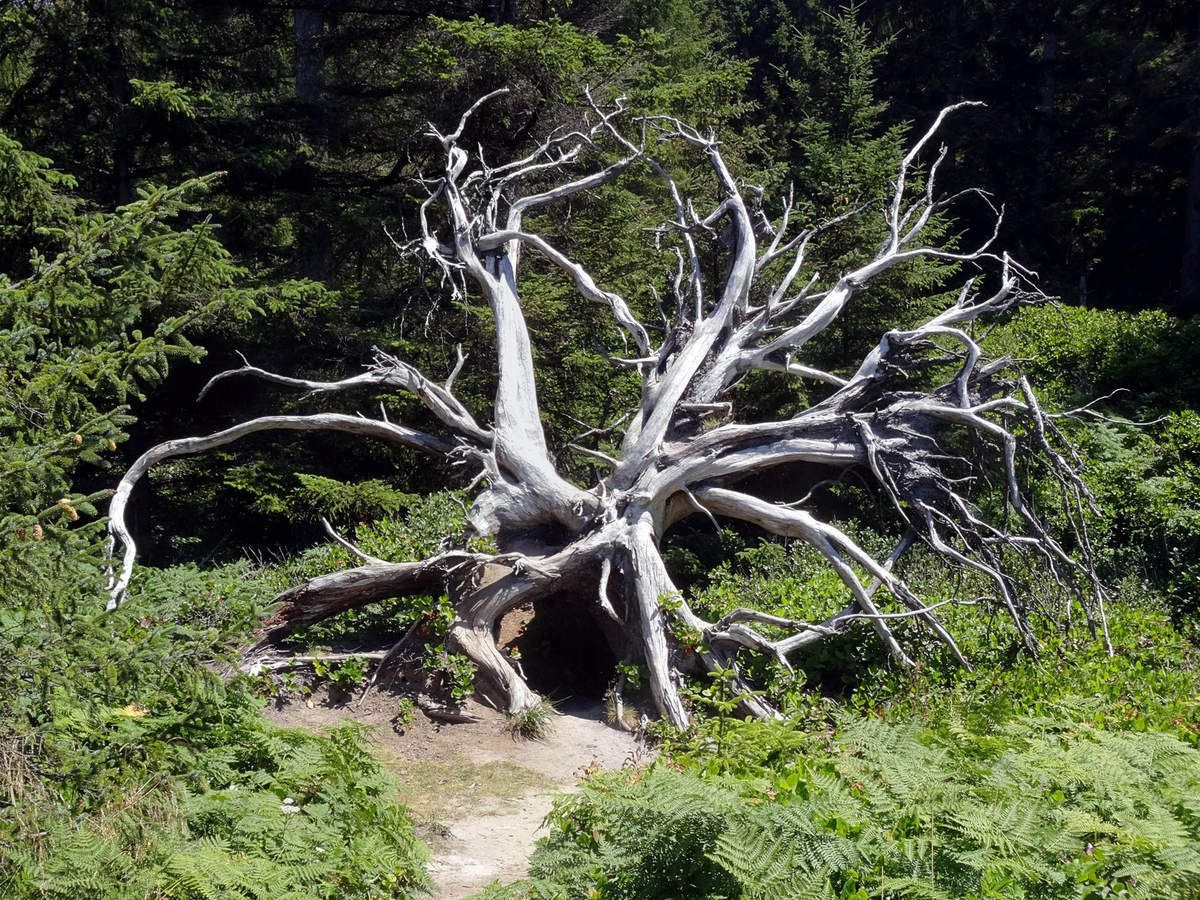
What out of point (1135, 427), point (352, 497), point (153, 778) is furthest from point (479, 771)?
point (1135, 427)

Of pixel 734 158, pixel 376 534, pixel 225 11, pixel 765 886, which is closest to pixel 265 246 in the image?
pixel 225 11

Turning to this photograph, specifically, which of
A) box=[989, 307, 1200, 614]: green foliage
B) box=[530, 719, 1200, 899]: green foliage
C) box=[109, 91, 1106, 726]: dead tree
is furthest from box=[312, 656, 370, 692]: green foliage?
box=[989, 307, 1200, 614]: green foliage

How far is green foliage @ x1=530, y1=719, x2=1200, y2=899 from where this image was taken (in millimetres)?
3719

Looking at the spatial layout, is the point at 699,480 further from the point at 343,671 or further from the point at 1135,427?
the point at 1135,427

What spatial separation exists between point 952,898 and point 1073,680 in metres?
4.44

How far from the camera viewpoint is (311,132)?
543 inches

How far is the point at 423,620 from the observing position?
8.77m

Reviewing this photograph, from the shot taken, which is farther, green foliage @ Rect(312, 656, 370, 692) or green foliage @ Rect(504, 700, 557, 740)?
green foliage @ Rect(312, 656, 370, 692)

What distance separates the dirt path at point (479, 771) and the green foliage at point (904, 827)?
1226 millimetres

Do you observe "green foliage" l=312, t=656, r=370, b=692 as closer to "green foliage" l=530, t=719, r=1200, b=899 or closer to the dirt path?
the dirt path

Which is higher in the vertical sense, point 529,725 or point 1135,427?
point 1135,427

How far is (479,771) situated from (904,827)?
4.28m

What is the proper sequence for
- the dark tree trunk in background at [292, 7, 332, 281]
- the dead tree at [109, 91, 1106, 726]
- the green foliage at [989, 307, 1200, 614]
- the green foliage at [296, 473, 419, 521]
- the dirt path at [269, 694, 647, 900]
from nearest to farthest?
the dirt path at [269, 694, 647, 900] → the dead tree at [109, 91, 1106, 726] → the green foliage at [989, 307, 1200, 614] → the green foliage at [296, 473, 419, 521] → the dark tree trunk in background at [292, 7, 332, 281]

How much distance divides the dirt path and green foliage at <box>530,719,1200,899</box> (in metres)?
1.23
